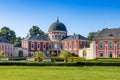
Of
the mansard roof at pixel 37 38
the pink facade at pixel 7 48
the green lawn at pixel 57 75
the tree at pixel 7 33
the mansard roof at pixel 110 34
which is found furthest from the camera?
the tree at pixel 7 33

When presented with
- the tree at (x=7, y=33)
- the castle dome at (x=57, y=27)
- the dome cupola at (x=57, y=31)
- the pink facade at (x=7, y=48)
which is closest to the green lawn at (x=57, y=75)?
the pink facade at (x=7, y=48)

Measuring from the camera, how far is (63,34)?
8531cm

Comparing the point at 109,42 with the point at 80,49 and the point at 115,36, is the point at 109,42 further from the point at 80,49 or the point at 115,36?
the point at 80,49

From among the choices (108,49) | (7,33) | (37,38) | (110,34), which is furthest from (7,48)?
(110,34)

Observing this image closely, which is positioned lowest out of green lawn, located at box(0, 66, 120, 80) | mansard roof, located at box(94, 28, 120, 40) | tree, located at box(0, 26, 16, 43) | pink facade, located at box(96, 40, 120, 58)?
green lawn, located at box(0, 66, 120, 80)

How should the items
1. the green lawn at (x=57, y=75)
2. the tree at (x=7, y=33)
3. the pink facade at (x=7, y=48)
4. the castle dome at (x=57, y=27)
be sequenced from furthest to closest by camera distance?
the tree at (x=7, y=33), the castle dome at (x=57, y=27), the pink facade at (x=7, y=48), the green lawn at (x=57, y=75)

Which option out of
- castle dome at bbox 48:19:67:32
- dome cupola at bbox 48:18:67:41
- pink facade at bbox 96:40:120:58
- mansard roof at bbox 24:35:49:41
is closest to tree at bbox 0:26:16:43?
mansard roof at bbox 24:35:49:41

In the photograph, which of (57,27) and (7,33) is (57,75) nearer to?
(57,27)

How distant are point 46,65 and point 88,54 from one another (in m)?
32.7

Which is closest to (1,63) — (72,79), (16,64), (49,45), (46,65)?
(16,64)

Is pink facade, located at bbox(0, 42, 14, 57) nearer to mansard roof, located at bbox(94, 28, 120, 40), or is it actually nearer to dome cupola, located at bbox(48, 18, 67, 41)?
dome cupola, located at bbox(48, 18, 67, 41)

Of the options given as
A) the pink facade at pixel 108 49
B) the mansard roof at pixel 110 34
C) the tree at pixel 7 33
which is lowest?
the pink facade at pixel 108 49

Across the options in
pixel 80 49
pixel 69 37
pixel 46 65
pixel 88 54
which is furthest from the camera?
pixel 69 37

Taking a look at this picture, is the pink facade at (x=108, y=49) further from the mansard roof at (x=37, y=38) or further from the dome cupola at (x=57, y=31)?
the mansard roof at (x=37, y=38)
